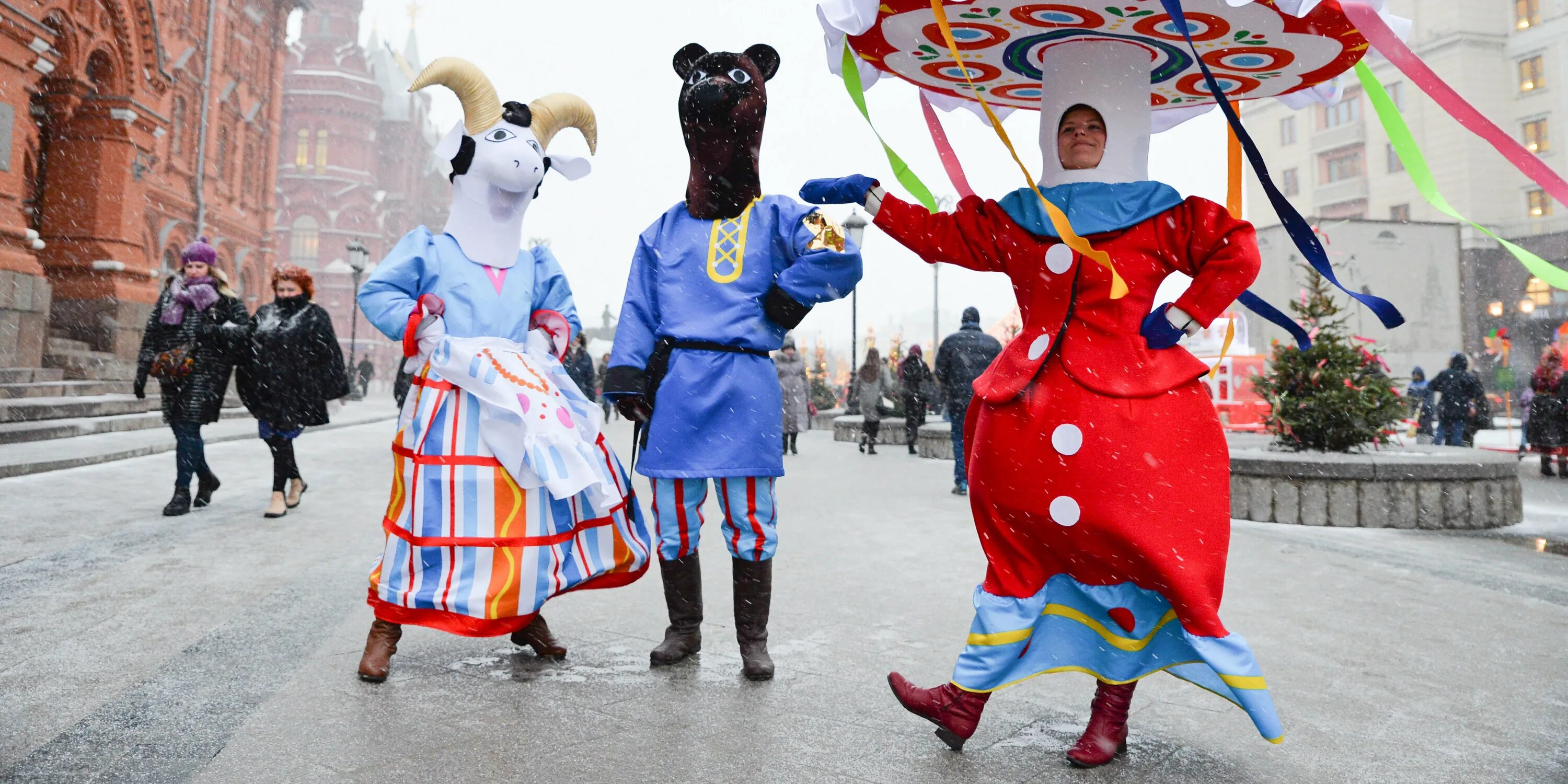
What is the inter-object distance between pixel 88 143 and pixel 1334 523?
748 inches

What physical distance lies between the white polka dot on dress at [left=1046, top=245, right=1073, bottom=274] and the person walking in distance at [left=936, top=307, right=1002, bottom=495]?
641cm

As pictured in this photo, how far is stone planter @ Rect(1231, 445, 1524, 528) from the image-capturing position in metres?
6.64

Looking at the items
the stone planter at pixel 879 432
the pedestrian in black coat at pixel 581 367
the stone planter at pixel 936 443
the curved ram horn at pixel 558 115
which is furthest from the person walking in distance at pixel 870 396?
the curved ram horn at pixel 558 115

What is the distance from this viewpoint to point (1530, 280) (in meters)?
33.6

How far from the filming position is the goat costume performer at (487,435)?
9.93ft

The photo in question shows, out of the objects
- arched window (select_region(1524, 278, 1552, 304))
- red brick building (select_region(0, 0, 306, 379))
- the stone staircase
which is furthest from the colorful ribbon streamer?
arched window (select_region(1524, 278, 1552, 304))

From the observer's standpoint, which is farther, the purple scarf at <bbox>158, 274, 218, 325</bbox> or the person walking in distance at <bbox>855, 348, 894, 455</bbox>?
the person walking in distance at <bbox>855, 348, 894, 455</bbox>

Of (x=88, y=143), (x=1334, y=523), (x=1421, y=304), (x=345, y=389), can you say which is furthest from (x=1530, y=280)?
(x=88, y=143)

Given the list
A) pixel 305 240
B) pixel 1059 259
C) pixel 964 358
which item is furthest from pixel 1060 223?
pixel 305 240

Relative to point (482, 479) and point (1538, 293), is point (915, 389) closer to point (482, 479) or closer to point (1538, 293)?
point (482, 479)

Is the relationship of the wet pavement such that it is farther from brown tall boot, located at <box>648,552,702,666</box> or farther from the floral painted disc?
the floral painted disc

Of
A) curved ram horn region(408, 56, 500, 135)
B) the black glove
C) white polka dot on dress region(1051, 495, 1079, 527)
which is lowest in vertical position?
white polka dot on dress region(1051, 495, 1079, 527)

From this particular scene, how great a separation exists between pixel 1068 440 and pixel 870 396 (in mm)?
11843

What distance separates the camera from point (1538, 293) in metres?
32.5
